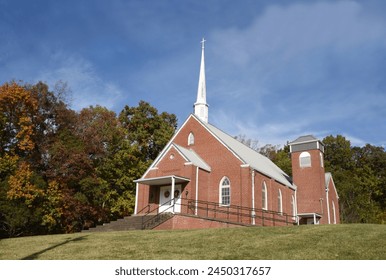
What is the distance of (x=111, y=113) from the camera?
153ft

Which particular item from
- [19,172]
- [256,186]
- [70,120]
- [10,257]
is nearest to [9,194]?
[19,172]

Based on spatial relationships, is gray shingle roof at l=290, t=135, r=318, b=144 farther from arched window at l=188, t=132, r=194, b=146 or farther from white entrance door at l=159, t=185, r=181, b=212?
white entrance door at l=159, t=185, r=181, b=212

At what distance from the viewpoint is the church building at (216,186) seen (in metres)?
28.2

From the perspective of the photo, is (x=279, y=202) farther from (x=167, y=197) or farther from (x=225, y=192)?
(x=167, y=197)

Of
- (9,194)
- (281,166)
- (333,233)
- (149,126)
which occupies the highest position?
(149,126)

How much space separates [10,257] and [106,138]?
1017 inches

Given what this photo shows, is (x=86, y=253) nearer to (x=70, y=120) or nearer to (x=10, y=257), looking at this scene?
(x=10, y=257)

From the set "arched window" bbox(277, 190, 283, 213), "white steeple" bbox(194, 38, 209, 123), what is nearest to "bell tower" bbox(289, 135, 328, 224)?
"arched window" bbox(277, 190, 283, 213)

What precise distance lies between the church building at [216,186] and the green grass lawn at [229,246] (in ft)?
25.6

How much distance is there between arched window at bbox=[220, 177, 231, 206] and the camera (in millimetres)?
29859

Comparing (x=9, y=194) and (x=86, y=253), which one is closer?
(x=86, y=253)

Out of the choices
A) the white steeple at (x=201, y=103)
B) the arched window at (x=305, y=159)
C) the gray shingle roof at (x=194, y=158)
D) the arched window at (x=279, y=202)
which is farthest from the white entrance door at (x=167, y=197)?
the arched window at (x=305, y=159)

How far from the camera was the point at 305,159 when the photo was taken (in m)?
37.0

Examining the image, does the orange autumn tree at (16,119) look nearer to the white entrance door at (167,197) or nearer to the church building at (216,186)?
the church building at (216,186)
